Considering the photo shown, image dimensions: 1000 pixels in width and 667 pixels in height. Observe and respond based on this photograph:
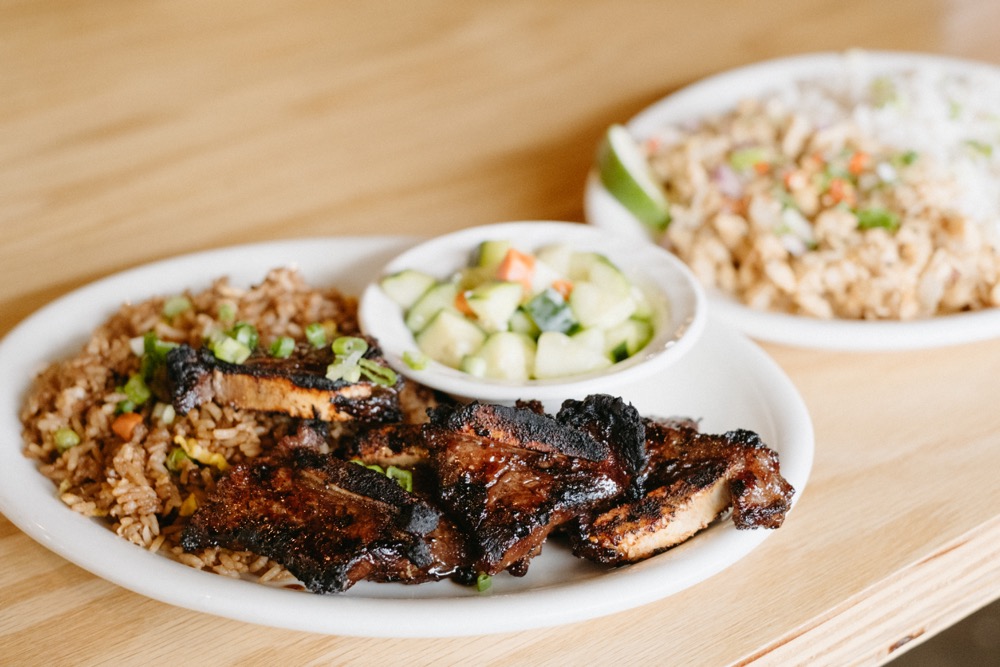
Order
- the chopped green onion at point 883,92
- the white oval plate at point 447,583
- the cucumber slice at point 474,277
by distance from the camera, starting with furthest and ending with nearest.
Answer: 1. the chopped green onion at point 883,92
2. the cucumber slice at point 474,277
3. the white oval plate at point 447,583

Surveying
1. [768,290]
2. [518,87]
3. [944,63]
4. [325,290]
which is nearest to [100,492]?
[325,290]

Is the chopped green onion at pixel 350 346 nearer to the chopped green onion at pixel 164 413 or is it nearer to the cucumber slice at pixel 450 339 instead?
the cucumber slice at pixel 450 339

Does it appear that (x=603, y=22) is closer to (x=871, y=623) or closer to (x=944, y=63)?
(x=944, y=63)

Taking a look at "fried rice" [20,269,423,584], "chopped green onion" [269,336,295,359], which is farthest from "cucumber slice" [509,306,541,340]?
"chopped green onion" [269,336,295,359]

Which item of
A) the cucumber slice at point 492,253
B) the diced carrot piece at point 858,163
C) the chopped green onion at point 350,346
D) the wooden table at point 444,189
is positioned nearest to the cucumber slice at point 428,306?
the cucumber slice at point 492,253

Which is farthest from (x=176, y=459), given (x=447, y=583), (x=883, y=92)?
(x=883, y=92)
